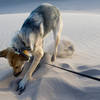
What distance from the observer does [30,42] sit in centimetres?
453

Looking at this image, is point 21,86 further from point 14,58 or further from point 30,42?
point 30,42

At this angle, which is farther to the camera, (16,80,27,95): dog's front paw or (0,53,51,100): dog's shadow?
(16,80,27,95): dog's front paw

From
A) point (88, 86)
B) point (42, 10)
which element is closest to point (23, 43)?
point (42, 10)

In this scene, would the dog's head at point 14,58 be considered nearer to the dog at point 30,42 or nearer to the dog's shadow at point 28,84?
the dog at point 30,42

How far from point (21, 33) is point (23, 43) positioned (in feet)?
0.93

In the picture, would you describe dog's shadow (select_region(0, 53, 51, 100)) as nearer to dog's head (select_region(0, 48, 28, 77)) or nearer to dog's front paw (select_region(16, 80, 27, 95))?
dog's front paw (select_region(16, 80, 27, 95))

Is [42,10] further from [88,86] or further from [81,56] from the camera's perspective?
[88,86]

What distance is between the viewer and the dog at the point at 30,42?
14.1 feet

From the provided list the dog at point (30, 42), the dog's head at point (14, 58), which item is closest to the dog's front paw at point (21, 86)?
the dog at point (30, 42)

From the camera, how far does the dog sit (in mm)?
4289

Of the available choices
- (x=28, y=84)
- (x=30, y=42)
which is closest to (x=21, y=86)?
(x=28, y=84)

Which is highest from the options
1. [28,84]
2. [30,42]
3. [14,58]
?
[30,42]

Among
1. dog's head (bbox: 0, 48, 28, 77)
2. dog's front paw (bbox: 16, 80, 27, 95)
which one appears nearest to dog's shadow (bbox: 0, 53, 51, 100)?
dog's front paw (bbox: 16, 80, 27, 95)

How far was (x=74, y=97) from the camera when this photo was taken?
3.32 meters
